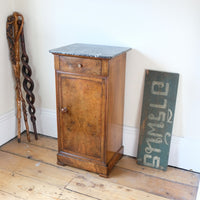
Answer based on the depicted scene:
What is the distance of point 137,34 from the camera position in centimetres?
210

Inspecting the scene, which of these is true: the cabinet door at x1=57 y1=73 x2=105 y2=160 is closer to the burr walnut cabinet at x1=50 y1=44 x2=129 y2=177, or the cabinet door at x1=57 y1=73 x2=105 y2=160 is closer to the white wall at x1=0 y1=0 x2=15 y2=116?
the burr walnut cabinet at x1=50 y1=44 x2=129 y2=177

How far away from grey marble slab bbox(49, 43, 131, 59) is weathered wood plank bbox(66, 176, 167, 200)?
37.7 inches

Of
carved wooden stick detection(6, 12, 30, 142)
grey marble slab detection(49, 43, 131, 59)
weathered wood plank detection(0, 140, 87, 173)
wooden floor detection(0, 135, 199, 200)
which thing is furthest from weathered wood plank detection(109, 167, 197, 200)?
carved wooden stick detection(6, 12, 30, 142)

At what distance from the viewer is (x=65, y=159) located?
7.34 feet

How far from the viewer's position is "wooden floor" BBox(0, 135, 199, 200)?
194 centimetres

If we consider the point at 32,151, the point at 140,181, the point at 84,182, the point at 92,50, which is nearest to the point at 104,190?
the point at 84,182

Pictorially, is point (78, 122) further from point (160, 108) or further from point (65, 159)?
point (160, 108)

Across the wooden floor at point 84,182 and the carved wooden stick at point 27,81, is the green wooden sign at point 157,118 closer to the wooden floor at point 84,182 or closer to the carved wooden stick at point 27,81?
the wooden floor at point 84,182

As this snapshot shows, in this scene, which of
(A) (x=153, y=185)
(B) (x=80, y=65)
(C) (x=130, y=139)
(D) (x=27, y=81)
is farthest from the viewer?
(D) (x=27, y=81)

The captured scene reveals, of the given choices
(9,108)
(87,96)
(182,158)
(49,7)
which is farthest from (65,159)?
(49,7)

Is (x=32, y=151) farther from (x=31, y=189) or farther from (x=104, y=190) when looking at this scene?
(x=104, y=190)

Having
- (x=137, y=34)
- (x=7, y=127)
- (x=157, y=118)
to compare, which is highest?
(x=137, y=34)

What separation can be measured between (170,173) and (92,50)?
1164 mm

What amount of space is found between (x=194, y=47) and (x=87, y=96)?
0.86 m
